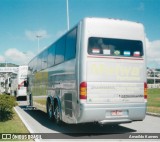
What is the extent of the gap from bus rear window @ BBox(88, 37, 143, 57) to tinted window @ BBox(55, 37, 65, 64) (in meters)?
2.50

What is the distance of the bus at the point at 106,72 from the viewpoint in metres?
9.72

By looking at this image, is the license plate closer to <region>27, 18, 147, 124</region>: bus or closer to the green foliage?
<region>27, 18, 147, 124</region>: bus

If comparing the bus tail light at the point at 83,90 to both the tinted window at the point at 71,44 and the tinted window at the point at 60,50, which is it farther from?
the tinted window at the point at 60,50

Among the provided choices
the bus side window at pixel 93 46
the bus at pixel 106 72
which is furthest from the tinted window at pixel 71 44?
the bus side window at pixel 93 46

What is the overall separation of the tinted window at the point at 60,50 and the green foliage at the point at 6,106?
331 centimetres

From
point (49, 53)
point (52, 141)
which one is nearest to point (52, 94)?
point (49, 53)

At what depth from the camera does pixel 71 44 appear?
10945 mm

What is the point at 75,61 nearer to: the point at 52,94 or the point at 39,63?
the point at 52,94

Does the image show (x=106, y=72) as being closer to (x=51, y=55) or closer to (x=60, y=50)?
(x=60, y=50)

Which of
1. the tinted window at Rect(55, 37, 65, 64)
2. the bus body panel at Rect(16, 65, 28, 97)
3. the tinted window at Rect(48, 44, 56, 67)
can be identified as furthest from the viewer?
the bus body panel at Rect(16, 65, 28, 97)

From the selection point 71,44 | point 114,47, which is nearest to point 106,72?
point 114,47

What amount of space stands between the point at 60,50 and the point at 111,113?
412cm

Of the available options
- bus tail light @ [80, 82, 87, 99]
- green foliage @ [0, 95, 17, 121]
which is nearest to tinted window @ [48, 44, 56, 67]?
green foliage @ [0, 95, 17, 121]

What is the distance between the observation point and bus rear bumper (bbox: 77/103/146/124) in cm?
962
